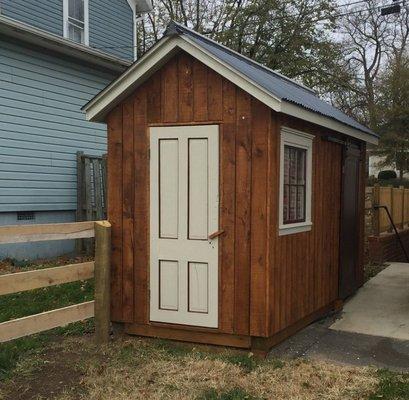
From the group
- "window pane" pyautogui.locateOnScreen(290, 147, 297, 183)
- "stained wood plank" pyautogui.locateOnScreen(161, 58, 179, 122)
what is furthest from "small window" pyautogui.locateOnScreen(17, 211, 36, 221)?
"window pane" pyautogui.locateOnScreen(290, 147, 297, 183)

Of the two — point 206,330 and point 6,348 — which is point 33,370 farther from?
point 206,330

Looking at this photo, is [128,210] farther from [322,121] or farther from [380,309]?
[380,309]

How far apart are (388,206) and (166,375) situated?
925 centimetres

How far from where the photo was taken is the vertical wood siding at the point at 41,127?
10.9 meters

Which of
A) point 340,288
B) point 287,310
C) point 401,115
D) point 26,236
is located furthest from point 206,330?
point 401,115

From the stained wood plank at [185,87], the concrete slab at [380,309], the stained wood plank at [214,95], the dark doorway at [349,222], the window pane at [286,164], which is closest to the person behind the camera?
the stained wood plank at [214,95]

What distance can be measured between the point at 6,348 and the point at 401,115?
2475 centimetres

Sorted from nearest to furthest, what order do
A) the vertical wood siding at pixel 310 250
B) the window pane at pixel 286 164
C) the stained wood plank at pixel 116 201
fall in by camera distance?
the vertical wood siding at pixel 310 250 → the window pane at pixel 286 164 → the stained wood plank at pixel 116 201

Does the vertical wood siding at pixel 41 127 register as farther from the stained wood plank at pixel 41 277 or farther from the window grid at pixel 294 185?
the window grid at pixel 294 185

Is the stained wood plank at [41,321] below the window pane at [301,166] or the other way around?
below

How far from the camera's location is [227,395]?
4.42 metres

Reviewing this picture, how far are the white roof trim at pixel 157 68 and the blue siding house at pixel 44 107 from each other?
5.05 m

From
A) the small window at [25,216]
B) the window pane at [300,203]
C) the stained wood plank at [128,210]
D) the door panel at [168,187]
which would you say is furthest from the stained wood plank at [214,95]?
the small window at [25,216]

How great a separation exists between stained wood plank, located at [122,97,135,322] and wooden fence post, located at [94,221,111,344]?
0.24m
